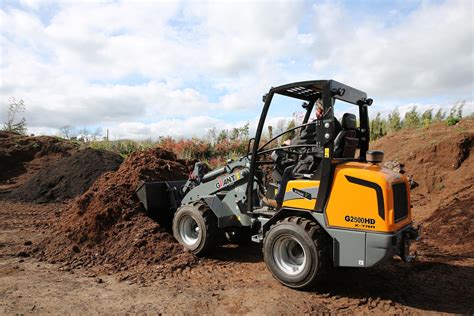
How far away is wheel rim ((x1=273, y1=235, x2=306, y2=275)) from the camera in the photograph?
499 centimetres

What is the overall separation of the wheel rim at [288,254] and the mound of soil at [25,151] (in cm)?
1589

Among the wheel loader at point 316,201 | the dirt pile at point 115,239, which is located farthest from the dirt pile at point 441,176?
the dirt pile at point 115,239

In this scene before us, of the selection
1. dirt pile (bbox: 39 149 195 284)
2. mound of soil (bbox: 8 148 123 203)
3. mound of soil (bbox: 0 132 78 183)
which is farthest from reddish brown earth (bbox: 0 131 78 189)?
dirt pile (bbox: 39 149 195 284)

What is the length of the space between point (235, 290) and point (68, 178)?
10.6 meters

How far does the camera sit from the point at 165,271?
579 centimetres

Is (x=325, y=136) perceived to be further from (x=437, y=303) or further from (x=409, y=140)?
(x=409, y=140)

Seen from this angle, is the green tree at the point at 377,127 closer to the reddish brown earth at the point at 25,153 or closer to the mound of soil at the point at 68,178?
the mound of soil at the point at 68,178

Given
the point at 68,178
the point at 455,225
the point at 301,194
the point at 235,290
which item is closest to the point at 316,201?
the point at 301,194

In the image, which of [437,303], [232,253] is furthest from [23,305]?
[437,303]

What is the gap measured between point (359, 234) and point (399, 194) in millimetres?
779

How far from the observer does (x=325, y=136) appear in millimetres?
4723

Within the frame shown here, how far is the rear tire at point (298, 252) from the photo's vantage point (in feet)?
15.2

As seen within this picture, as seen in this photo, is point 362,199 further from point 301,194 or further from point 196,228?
point 196,228

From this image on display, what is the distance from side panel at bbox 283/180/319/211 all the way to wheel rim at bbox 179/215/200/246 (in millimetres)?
2039
